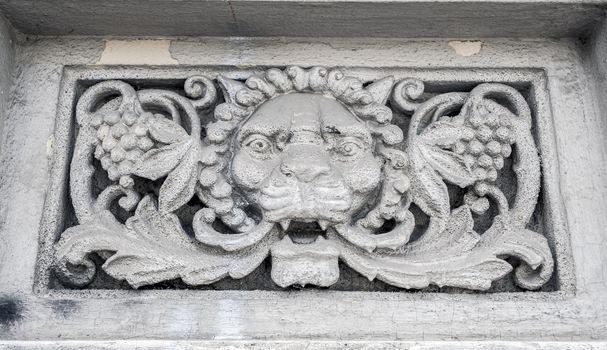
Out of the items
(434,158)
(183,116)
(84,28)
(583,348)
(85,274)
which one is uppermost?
(84,28)

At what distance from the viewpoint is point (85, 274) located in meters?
1.89

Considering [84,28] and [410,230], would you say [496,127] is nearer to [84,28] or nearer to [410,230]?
[410,230]

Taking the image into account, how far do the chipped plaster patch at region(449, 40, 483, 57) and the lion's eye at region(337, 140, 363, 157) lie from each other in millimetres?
391

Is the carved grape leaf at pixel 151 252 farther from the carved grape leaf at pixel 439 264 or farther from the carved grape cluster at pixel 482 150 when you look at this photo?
the carved grape cluster at pixel 482 150

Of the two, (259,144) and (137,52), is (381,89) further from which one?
(137,52)

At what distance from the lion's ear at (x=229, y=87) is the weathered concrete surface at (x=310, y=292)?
0.19 feet

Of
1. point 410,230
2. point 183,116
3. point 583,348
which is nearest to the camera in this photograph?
point 583,348

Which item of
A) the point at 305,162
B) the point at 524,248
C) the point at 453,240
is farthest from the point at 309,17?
the point at 524,248

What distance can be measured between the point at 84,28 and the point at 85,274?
629mm

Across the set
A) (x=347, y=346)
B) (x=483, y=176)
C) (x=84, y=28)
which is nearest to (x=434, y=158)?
(x=483, y=176)

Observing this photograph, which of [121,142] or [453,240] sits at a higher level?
[121,142]

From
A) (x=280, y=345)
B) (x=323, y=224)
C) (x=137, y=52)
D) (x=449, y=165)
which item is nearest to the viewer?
(x=280, y=345)

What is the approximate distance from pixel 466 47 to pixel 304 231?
65 cm

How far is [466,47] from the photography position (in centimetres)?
208
